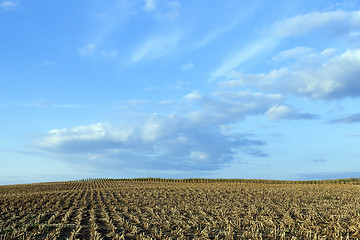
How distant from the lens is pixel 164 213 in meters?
19.0

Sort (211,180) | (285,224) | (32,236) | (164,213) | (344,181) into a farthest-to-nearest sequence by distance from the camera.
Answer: (211,180) < (344,181) < (164,213) < (285,224) < (32,236)

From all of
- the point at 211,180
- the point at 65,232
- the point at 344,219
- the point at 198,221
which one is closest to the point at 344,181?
the point at 211,180

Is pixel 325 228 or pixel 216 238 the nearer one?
pixel 216 238

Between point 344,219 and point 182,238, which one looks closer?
point 182,238

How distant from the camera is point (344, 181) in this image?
2576 inches

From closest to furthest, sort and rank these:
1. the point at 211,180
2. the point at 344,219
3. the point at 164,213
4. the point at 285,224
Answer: the point at 285,224
the point at 344,219
the point at 164,213
the point at 211,180

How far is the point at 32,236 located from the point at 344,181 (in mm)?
67699

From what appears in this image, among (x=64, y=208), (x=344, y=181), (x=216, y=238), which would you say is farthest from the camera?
(x=344, y=181)

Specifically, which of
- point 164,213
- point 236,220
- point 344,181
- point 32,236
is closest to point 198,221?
point 236,220

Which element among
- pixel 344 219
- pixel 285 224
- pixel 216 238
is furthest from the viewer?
pixel 344 219

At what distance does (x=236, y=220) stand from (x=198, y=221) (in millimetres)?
2113

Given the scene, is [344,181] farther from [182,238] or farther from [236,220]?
[182,238]

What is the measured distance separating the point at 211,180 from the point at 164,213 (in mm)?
60368

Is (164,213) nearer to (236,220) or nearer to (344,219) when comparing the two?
(236,220)
